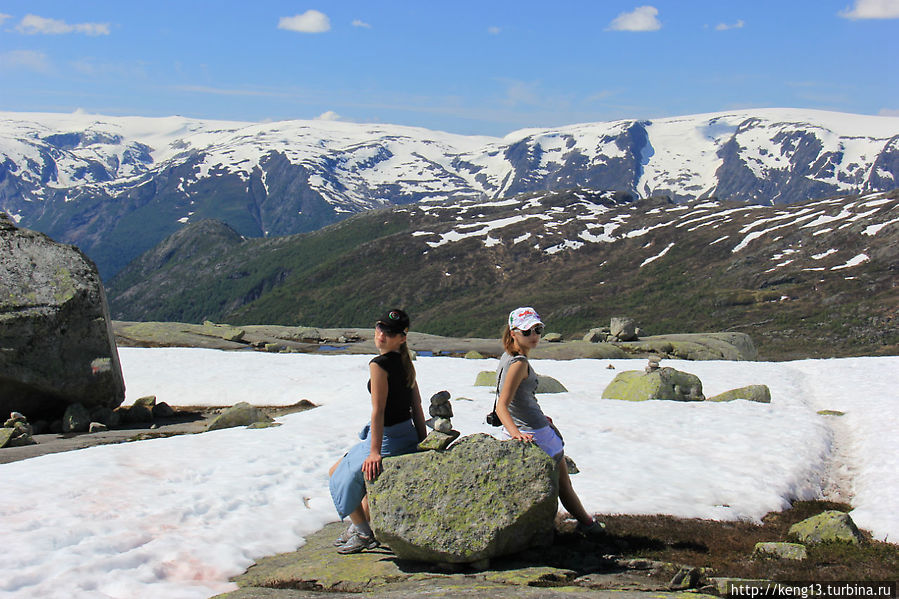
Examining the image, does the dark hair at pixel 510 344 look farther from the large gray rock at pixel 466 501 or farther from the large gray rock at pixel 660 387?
the large gray rock at pixel 660 387

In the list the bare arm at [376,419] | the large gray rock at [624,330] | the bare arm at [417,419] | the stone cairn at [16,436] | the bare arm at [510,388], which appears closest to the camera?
the bare arm at [376,419]

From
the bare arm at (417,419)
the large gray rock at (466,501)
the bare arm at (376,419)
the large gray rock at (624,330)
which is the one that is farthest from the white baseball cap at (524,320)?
the large gray rock at (624,330)

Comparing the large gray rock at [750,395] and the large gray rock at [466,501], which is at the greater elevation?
the large gray rock at [466,501]

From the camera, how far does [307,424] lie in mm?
25156

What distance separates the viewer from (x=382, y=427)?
1141cm

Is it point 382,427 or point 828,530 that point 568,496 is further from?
point 828,530

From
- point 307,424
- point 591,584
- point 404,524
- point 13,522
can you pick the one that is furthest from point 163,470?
point 591,584

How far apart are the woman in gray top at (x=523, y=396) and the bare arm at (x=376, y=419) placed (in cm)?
207

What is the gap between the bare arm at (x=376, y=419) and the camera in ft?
36.8

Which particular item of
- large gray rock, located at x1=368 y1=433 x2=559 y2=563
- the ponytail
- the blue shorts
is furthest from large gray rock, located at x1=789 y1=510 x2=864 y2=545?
the ponytail

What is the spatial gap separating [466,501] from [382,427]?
192 centimetres

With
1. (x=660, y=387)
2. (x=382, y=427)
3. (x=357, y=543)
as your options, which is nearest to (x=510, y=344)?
(x=382, y=427)

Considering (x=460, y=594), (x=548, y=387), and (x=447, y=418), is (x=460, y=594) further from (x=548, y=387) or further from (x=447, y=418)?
(x=548, y=387)

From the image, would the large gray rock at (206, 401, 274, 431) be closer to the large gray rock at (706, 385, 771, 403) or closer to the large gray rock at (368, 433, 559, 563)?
the large gray rock at (368, 433, 559, 563)
